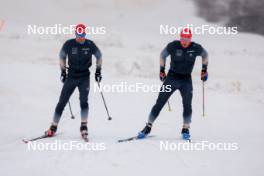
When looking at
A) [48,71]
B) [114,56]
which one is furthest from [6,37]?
[48,71]

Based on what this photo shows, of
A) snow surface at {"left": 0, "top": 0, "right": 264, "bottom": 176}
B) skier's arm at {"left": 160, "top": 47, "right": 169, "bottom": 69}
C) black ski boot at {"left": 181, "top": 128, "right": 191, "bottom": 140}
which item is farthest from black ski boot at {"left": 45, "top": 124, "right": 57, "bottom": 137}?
black ski boot at {"left": 181, "top": 128, "right": 191, "bottom": 140}

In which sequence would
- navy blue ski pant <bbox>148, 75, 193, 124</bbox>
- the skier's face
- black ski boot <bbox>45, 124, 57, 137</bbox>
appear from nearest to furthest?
1. the skier's face
2. navy blue ski pant <bbox>148, 75, 193, 124</bbox>
3. black ski boot <bbox>45, 124, 57, 137</bbox>

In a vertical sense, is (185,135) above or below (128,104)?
below

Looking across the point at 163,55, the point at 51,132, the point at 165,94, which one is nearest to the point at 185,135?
the point at 165,94

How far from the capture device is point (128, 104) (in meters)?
14.0

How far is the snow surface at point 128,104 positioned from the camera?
7383mm

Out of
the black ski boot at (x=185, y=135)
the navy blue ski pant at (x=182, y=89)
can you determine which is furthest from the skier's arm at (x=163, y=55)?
the black ski boot at (x=185, y=135)

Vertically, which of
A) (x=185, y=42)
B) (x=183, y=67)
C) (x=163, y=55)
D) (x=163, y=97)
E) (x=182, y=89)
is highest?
(x=185, y=42)

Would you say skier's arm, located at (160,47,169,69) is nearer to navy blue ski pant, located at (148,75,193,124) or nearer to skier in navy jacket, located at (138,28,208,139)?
skier in navy jacket, located at (138,28,208,139)

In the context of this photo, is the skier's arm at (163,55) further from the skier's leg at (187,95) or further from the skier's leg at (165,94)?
the skier's leg at (187,95)

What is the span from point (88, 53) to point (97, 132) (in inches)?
84.7

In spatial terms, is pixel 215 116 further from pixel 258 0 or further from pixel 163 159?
pixel 258 0

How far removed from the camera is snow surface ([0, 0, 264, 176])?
7.38m

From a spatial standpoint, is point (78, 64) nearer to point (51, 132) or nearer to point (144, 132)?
point (51, 132)
